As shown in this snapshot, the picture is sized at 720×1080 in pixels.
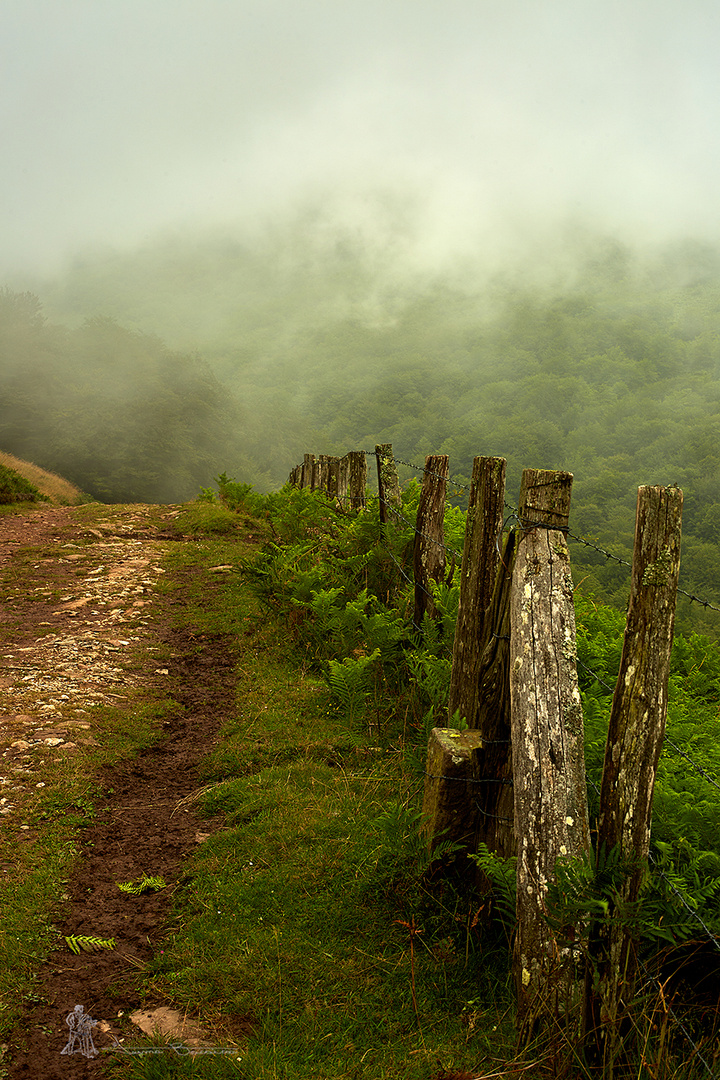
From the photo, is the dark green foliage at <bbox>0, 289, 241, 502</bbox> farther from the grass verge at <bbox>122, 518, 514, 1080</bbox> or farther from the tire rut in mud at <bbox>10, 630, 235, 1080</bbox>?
the grass verge at <bbox>122, 518, 514, 1080</bbox>

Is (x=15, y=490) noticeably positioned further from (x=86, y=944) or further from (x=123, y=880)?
(x=86, y=944)

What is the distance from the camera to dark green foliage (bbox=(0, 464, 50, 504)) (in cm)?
2117

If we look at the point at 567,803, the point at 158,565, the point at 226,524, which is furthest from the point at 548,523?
the point at 226,524

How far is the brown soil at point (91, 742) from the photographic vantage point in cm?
303

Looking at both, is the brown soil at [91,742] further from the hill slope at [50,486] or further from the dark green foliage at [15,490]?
the hill slope at [50,486]

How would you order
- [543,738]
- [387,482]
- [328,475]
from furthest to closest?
[328,475] < [387,482] < [543,738]

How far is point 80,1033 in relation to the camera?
2.82 meters

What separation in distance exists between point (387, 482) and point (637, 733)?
497 centimetres

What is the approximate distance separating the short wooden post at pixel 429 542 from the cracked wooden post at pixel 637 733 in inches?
131

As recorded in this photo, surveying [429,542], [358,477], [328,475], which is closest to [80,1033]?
[429,542]

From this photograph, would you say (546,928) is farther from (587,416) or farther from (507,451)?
(587,416)

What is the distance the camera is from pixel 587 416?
11300 cm

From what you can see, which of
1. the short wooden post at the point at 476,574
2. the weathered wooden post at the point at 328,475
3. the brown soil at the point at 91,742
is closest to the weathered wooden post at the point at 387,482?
the brown soil at the point at 91,742

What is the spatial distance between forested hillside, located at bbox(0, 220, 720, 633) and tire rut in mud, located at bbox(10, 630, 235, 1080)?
484 centimetres
